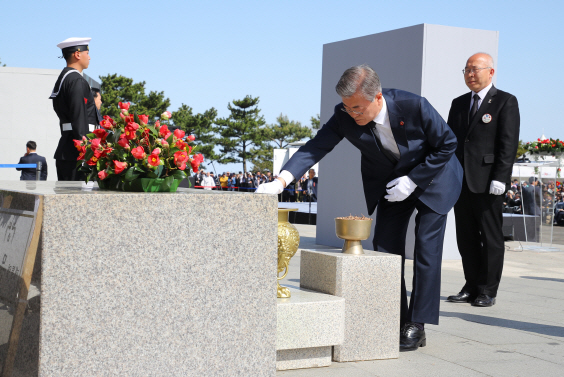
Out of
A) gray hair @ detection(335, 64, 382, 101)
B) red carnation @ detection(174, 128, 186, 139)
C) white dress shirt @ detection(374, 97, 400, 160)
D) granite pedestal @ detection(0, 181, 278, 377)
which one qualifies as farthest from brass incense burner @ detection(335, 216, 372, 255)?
red carnation @ detection(174, 128, 186, 139)

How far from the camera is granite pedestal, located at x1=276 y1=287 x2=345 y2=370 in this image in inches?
126

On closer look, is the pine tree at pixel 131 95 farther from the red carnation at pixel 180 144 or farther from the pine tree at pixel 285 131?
the red carnation at pixel 180 144

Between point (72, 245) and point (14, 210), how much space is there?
40 centimetres

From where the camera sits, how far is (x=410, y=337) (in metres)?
3.80

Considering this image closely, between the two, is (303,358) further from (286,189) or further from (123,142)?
(286,189)

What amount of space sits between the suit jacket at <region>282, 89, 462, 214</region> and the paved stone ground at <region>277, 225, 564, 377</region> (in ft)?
2.86

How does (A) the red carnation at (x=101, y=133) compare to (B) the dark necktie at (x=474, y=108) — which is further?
(B) the dark necktie at (x=474, y=108)

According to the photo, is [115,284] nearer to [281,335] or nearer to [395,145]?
[281,335]

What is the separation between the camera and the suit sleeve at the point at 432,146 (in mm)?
3676

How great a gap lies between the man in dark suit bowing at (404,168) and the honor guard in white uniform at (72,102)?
2.04 m

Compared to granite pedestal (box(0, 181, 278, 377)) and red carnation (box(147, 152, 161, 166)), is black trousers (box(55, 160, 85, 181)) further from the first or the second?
red carnation (box(147, 152, 161, 166))

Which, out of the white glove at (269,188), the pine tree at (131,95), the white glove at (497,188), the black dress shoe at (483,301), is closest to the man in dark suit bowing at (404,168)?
the white glove at (269,188)

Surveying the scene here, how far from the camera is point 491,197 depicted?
5.59m

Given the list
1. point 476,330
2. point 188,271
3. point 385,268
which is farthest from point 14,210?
point 476,330
